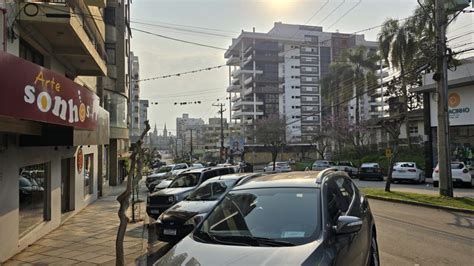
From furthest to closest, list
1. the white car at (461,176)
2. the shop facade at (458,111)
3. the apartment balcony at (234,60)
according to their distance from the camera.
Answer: the apartment balcony at (234,60) < the shop facade at (458,111) < the white car at (461,176)

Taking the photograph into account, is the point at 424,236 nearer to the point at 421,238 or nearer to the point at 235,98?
the point at 421,238

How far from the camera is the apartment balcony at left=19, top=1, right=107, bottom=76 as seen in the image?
9633 mm

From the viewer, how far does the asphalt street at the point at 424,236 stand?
24.4 feet

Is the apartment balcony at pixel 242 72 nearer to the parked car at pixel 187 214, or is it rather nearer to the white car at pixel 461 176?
the white car at pixel 461 176

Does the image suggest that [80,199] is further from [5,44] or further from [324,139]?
[324,139]

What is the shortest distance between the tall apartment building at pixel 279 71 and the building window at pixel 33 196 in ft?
338

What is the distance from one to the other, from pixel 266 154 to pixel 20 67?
73363 mm

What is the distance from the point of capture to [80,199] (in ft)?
52.1

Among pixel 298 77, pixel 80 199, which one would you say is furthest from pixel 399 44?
pixel 298 77

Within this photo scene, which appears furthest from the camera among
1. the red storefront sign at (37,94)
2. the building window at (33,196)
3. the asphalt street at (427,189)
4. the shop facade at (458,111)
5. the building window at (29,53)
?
the shop facade at (458,111)

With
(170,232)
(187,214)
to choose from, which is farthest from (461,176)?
(170,232)

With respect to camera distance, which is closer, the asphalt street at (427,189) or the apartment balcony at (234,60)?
the asphalt street at (427,189)

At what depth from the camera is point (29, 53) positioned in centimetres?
1096

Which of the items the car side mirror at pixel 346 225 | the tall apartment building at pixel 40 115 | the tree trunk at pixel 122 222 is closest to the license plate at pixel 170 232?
the tree trunk at pixel 122 222
